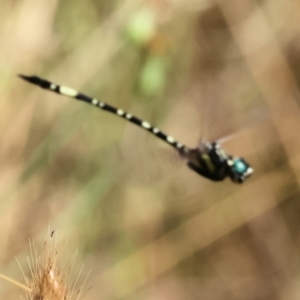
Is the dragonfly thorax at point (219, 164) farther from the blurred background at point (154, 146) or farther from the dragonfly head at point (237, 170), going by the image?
the blurred background at point (154, 146)

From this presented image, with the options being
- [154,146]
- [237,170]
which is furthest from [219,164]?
[154,146]

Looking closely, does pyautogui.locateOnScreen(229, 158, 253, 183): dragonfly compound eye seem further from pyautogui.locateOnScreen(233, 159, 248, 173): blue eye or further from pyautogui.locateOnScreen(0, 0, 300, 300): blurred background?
pyautogui.locateOnScreen(0, 0, 300, 300): blurred background

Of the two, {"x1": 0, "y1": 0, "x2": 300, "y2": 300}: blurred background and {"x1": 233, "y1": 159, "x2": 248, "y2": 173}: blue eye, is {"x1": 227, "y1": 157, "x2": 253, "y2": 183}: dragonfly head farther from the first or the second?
{"x1": 0, "y1": 0, "x2": 300, "y2": 300}: blurred background

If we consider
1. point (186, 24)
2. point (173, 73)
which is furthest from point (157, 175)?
point (186, 24)

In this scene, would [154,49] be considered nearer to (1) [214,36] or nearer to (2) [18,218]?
(1) [214,36]

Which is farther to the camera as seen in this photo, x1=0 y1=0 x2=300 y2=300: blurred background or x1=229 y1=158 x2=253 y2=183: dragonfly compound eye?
x1=0 y1=0 x2=300 y2=300: blurred background

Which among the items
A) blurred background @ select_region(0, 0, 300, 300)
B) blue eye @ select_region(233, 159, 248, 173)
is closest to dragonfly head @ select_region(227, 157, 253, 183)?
blue eye @ select_region(233, 159, 248, 173)

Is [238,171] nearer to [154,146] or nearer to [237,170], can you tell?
[237,170]
